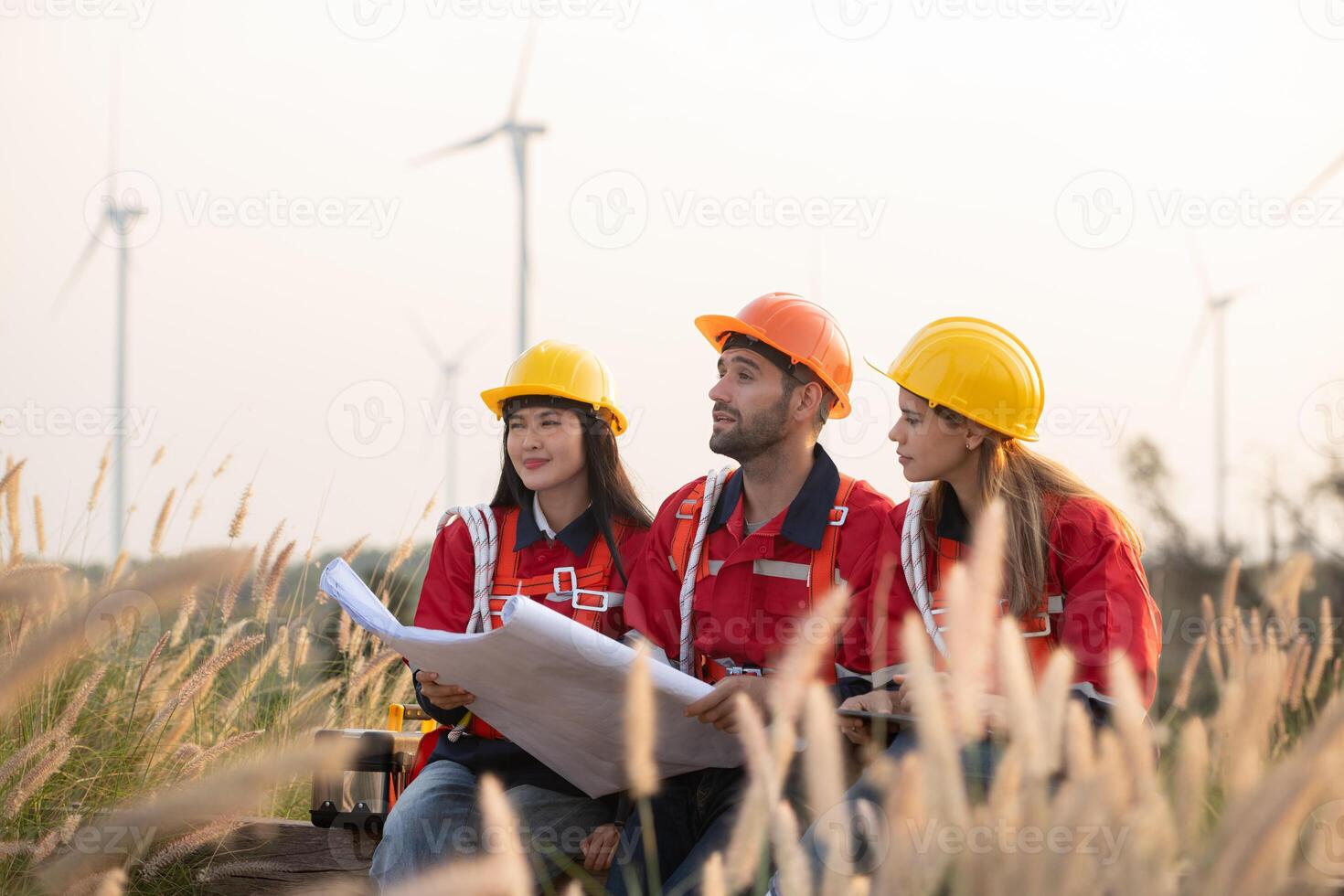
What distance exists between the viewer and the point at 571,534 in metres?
5.45

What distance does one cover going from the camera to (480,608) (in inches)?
211

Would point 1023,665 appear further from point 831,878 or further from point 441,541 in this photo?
point 441,541

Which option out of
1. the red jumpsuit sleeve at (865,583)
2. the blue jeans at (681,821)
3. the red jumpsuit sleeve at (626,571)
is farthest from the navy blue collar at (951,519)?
the red jumpsuit sleeve at (626,571)

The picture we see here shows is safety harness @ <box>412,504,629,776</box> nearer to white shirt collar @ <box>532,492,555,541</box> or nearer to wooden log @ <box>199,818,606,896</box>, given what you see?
white shirt collar @ <box>532,492,555,541</box>

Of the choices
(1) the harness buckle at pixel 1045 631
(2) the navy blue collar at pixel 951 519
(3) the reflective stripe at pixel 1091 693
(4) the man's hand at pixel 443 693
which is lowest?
(4) the man's hand at pixel 443 693

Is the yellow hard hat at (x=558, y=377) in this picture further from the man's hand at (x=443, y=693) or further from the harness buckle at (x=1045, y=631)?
the harness buckle at (x=1045, y=631)

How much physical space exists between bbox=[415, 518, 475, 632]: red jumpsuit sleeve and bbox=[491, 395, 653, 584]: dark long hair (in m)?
0.24

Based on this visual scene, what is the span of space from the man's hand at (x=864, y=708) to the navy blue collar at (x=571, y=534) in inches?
61.5

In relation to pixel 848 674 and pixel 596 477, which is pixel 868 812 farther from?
pixel 596 477

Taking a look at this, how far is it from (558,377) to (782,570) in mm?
1292

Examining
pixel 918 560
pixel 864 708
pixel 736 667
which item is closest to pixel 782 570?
pixel 736 667

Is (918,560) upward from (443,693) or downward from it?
upward

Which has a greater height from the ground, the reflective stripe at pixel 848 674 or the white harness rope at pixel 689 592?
the white harness rope at pixel 689 592

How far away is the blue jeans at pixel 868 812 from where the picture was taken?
2.99 m
